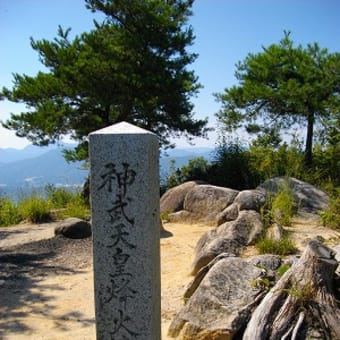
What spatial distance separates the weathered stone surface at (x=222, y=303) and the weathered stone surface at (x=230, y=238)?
3.33 ft

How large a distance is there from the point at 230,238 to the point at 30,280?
272 centimetres

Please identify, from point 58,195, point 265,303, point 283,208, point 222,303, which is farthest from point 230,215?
point 58,195

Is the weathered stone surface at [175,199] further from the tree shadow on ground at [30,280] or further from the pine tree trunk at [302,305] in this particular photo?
the pine tree trunk at [302,305]

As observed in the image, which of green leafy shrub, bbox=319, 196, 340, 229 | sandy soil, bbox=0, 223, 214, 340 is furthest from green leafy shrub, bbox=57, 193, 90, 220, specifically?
green leafy shrub, bbox=319, 196, 340, 229

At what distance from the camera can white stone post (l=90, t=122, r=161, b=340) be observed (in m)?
2.54

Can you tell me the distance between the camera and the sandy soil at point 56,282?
4051 millimetres

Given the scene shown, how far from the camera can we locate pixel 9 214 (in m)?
9.67

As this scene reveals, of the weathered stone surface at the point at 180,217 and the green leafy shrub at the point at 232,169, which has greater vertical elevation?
the green leafy shrub at the point at 232,169

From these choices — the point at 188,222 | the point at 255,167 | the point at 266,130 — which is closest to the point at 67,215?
the point at 188,222

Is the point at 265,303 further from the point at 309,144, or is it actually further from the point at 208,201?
the point at 309,144

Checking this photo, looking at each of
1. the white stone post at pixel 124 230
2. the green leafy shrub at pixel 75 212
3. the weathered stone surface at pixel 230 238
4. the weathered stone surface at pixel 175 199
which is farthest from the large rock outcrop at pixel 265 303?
the green leafy shrub at pixel 75 212

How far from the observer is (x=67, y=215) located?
9438 mm

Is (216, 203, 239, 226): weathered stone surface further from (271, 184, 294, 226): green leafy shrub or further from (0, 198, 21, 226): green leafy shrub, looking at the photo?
(0, 198, 21, 226): green leafy shrub

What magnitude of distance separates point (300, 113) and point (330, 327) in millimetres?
7643
